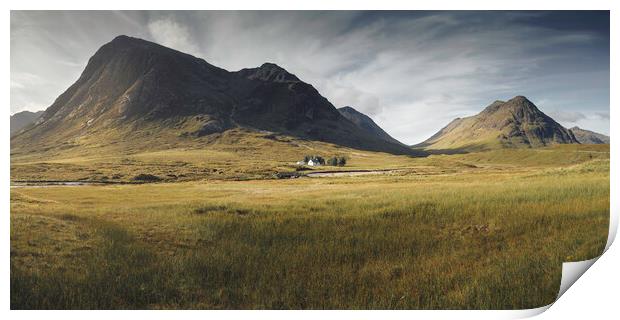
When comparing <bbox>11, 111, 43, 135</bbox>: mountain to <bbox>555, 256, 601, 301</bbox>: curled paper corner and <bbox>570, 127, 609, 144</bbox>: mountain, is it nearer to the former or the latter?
<bbox>555, 256, 601, 301</bbox>: curled paper corner

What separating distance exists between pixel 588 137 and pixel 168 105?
175ft

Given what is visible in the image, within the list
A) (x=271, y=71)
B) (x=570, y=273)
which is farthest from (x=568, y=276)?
(x=271, y=71)

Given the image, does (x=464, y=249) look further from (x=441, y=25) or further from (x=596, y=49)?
(x=596, y=49)

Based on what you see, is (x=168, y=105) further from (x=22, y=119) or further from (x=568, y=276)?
(x=568, y=276)

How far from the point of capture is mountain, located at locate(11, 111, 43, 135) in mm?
7073

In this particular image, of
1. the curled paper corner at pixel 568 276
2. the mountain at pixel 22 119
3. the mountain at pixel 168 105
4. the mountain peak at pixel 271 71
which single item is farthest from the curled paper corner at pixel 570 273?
the mountain at pixel 22 119

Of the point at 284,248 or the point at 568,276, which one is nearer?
the point at 284,248

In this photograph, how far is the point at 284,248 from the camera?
6.36 metres

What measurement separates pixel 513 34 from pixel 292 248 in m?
7.21

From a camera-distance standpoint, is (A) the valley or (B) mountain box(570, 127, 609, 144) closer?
(A) the valley

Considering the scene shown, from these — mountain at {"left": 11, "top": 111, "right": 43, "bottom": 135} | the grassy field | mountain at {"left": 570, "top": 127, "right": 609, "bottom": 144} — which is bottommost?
the grassy field

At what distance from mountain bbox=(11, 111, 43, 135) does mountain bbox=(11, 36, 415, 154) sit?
20 cm

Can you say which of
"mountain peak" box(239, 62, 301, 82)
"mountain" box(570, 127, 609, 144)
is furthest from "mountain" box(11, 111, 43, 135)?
"mountain" box(570, 127, 609, 144)
